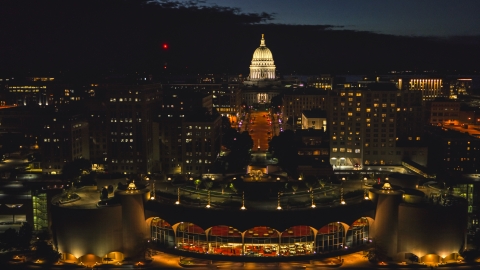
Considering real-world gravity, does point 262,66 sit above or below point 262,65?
below

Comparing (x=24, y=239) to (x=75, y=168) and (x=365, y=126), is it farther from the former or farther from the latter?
(x=365, y=126)

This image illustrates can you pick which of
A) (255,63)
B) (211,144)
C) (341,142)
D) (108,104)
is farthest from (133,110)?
(255,63)

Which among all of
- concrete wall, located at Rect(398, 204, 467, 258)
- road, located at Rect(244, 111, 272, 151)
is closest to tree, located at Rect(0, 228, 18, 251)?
concrete wall, located at Rect(398, 204, 467, 258)

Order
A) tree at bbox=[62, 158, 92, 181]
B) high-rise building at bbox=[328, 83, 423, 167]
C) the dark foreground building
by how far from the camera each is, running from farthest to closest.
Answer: high-rise building at bbox=[328, 83, 423, 167] → tree at bbox=[62, 158, 92, 181] → the dark foreground building

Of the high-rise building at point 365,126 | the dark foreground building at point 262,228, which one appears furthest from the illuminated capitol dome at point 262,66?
the dark foreground building at point 262,228

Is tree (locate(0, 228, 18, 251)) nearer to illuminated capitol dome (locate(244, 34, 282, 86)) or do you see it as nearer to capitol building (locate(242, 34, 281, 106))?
capitol building (locate(242, 34, 281, 106))

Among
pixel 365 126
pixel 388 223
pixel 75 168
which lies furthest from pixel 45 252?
pixel 365 126

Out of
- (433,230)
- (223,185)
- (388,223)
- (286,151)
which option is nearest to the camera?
(433,230)

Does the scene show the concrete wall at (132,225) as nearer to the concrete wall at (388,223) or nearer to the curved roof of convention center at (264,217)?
the curved roof of convention center at (264,217)
